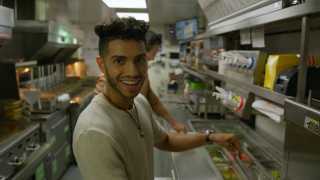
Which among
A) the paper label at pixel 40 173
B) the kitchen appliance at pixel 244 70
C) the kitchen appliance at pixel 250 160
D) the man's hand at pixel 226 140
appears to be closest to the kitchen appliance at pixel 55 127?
the paper label at pixel 40 173

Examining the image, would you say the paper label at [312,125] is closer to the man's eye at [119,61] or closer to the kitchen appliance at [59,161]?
the man's eye at [119,61]

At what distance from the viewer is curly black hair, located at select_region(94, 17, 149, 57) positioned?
45.4 inches

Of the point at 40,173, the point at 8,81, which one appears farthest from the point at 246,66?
the point at 8,81

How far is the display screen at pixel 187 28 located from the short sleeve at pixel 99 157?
429 cm

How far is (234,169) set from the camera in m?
2.09

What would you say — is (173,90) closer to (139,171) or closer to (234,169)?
(234,169)

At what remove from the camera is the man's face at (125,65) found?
116 centimetres

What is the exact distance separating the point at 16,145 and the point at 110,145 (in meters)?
1.72

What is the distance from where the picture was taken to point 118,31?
1156 millimetres

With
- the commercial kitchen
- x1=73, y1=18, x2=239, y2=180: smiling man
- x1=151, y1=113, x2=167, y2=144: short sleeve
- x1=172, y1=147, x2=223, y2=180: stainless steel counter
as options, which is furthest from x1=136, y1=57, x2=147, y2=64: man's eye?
x1=172, y1=147, x2=223, y2=180: stainless steel counter

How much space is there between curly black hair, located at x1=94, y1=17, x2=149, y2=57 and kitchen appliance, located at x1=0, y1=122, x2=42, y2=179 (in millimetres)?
1527

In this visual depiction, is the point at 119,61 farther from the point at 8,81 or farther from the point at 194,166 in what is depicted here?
the point at 8,81

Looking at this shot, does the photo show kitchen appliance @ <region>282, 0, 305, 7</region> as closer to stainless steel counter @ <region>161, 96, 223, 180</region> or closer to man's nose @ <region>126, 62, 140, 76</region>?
man's nose @ <region>126, 62, 140, 76</region>

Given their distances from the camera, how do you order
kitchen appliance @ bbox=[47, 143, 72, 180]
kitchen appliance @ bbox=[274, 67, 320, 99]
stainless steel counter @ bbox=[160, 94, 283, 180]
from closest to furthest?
kitchen appliance @ bbox=[274, 67, 320, 99], stainless steel counter @ bbox=[160, 94, 283, 180], kitchen appliance @ bbox=[47, 143, 72, 180]
